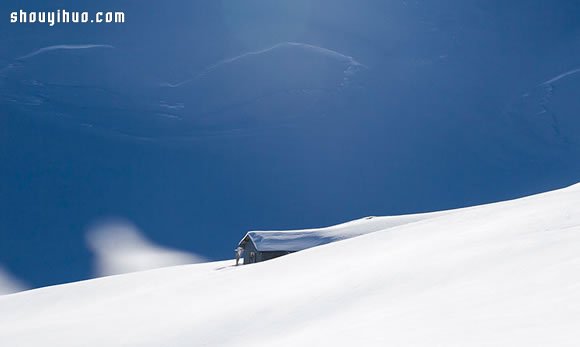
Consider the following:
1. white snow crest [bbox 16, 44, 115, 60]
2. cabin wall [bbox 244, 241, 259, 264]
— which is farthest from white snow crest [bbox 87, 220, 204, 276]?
white snow crest [bbox 16, 44, 115, 60]

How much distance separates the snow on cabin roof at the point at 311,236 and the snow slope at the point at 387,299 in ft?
32.3

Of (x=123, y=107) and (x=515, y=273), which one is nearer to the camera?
(x=515, y=273)

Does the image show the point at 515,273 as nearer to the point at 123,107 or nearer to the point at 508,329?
the point at 508,329

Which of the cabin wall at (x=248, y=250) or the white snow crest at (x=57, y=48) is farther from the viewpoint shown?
the white snow crest at (x=57, y=48)

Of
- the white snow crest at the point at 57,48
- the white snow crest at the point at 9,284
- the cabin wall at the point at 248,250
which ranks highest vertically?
the white snow crest at the point at 57,48

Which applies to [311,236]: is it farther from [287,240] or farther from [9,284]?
[9,284]

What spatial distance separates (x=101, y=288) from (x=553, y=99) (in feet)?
202

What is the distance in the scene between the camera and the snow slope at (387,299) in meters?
4.79

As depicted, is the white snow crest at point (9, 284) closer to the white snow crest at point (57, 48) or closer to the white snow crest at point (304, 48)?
the white snow crest at point (304, 48)

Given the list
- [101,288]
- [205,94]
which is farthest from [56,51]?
[101,288]

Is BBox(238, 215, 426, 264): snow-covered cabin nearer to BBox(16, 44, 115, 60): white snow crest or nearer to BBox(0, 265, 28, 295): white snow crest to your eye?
BBox(0, 265, 28, 295): white snow crest

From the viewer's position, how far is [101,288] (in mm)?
15719

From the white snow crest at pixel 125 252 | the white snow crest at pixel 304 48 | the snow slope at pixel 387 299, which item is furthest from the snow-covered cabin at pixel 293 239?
the white snow crest at pixel 304 48

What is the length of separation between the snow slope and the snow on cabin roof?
9850 millimetres
